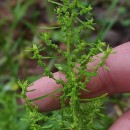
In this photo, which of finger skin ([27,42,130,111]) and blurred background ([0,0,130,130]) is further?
blurred background ([0,0,130,130])

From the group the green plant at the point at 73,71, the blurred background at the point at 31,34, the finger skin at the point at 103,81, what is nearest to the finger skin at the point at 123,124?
the finger skin at the point at 103,81

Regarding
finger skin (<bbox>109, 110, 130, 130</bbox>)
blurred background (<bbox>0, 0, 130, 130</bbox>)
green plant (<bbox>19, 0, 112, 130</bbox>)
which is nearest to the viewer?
green plant (<bbox>19, 0, 112, 130</bbox>)

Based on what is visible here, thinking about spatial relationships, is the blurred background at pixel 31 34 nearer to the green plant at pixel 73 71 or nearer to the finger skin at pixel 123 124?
the finger skin at pixel 123 124

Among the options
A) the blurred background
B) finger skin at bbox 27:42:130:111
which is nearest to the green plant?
finger skin at bbox 27:42:130:111

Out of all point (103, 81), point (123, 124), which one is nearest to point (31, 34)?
point (103, 81)

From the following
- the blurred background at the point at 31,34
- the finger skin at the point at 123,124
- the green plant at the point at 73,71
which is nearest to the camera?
the green plant at the point at 73,71

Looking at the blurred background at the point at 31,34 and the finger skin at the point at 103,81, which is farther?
the blurred background at the point at 31,34

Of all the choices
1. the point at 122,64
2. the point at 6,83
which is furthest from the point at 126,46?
the point at 6,83

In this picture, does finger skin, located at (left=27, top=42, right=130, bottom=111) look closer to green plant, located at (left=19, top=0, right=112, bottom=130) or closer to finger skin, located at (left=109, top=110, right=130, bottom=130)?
finger skin, located at (left=109, top=110, right=130, bottom=130)

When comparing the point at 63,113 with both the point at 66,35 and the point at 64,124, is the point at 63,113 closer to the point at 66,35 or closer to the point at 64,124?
the point at 64,124
